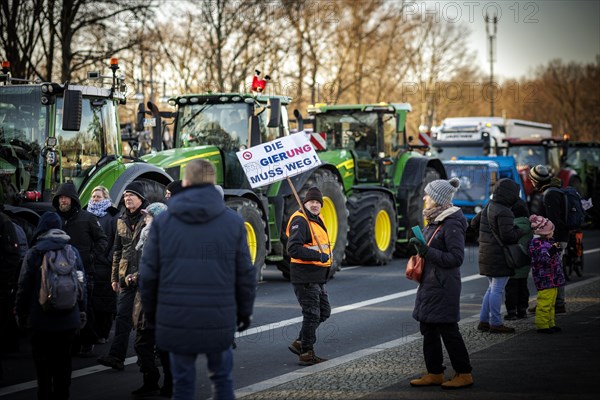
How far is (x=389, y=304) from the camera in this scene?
13.9 metres

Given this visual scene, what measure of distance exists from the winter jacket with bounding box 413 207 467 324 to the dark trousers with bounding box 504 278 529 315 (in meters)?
3.83

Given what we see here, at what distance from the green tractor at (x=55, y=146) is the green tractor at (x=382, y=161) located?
6807 mm

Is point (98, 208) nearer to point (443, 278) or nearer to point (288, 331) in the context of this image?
point (288, 331)

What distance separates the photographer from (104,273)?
10547 mm

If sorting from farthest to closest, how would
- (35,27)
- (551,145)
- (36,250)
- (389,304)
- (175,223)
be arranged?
(551,145), (35,27), (389,304), (36,250), (175,223)

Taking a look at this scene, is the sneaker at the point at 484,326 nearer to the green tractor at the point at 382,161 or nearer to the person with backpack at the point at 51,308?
the person with backpack at the point at 51,308

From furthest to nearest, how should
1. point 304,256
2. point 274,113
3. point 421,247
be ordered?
1. point 274,113
2. point 304,256
3. point 421,247

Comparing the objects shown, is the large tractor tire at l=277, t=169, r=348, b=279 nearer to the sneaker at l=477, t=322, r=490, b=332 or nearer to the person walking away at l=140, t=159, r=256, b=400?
the sneaker at l=477, t=322, r=490, b=332

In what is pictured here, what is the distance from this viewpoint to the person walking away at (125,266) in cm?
920

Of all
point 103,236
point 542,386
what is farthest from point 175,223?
point 103,236

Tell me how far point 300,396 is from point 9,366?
3.30 m

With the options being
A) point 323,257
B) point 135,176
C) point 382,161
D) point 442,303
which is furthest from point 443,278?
point 382,161

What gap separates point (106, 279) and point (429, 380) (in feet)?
12.6

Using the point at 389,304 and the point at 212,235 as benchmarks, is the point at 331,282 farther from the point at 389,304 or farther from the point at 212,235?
the point at 212,235
